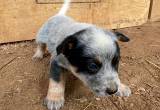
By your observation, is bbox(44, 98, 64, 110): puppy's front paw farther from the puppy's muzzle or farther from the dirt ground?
the puppy's muzzle

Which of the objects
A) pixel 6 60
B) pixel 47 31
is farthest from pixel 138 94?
pixel 6 60

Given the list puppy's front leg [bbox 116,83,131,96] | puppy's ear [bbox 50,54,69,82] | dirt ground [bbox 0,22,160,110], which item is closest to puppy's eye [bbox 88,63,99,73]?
puppy's ear [bbox 50,54,69,82]

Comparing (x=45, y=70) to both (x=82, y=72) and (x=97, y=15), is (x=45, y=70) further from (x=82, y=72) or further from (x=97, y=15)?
(x=97, y=15)

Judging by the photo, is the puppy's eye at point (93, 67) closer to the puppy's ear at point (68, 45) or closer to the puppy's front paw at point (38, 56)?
the puppy's ear at point (68, 45)

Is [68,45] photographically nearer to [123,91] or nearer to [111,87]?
[111,87]

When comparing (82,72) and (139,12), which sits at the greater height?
(82,72)
